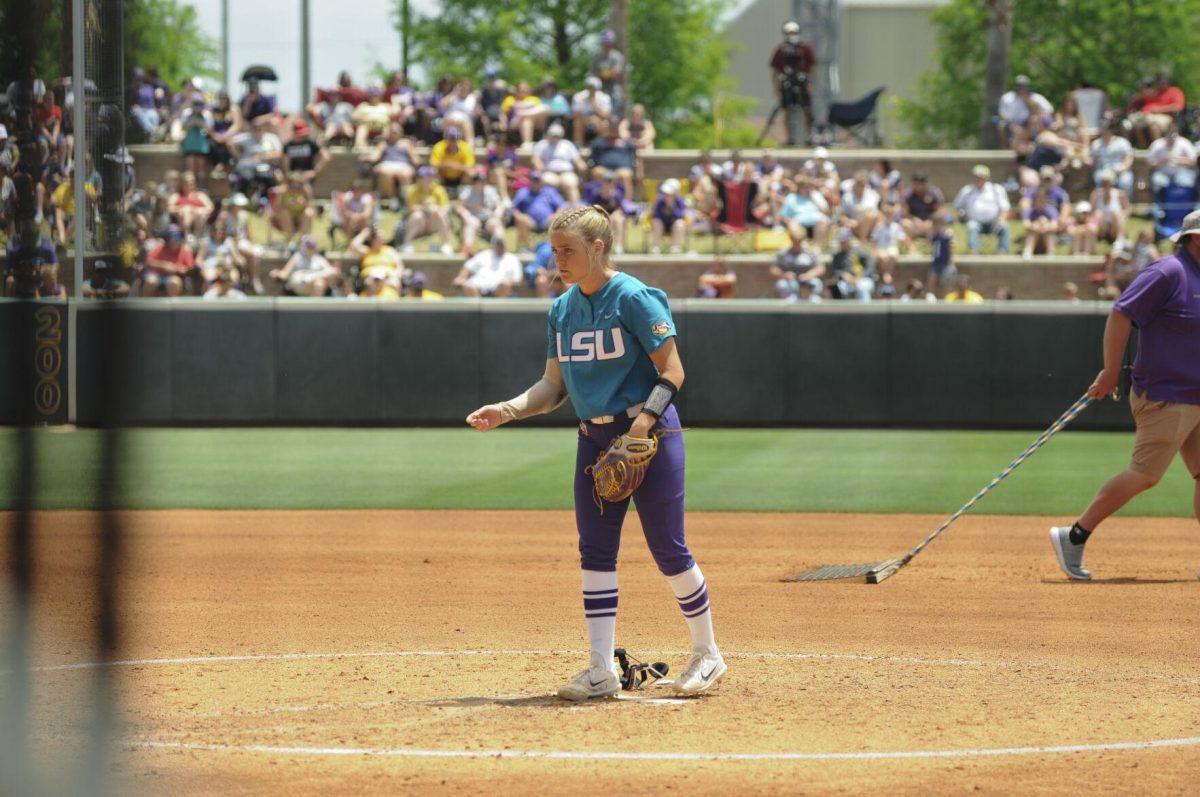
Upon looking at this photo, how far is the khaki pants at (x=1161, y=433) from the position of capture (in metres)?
9.15

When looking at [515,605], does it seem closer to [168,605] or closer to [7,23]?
[168,605]

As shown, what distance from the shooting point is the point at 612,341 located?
629 centimetres

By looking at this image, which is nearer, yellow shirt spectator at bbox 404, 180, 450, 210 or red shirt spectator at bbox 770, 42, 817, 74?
yellow shirt spectator at bbox 404, 180, 450, 210

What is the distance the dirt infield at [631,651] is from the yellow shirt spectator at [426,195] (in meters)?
12.0

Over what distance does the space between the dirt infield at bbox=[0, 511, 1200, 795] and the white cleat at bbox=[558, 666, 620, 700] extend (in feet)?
0.19

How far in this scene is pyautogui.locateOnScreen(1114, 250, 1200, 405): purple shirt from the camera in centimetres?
895

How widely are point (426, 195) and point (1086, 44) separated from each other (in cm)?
3353

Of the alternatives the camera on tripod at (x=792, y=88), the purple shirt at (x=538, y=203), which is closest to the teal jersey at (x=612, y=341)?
the purple shirt at (x=538, y=203)

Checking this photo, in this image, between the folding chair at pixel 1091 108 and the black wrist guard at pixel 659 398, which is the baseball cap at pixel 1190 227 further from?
the folding chair at pixel 1091 108

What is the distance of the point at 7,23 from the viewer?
404 cm

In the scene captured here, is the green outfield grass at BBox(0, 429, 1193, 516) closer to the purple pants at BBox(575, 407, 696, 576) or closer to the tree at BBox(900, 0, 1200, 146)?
the purple pants at BBox(575, 407, 696, 576)

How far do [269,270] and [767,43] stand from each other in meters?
53.9

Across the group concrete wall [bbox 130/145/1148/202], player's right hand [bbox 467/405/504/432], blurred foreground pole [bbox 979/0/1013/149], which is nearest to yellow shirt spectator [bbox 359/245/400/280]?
concrete wall [bbox 130/145/1148/202]

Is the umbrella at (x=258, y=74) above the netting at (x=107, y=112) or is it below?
above
